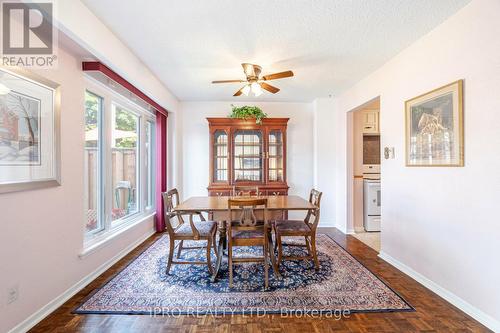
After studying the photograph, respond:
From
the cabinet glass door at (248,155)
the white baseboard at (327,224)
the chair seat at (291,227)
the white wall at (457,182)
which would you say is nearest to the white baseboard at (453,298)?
the white wall at (457,182)

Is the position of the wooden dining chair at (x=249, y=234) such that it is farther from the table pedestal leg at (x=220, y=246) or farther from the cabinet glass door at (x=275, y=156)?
the cabinet glass door at (x=275, y=156)

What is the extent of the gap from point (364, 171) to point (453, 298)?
261 cm

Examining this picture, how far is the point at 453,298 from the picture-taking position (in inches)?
82.2

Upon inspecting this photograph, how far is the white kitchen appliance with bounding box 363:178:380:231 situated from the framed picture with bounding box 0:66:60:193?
14.5 ft

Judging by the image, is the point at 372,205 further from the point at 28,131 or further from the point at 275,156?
the point at 28,131

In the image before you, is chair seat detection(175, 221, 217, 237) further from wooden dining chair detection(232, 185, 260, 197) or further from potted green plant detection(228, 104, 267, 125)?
potted green plant detection(228, 104, 267, 125)

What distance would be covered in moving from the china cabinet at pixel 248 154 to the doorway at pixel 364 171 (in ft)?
3.95

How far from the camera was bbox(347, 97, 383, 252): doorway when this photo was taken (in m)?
4.26

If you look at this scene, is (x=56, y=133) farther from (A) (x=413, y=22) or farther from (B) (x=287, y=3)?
(A) (x=413, y=22)

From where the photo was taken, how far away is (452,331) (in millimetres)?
A: 1746

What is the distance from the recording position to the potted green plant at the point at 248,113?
4.36 metres

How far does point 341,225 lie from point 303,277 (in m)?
2.19

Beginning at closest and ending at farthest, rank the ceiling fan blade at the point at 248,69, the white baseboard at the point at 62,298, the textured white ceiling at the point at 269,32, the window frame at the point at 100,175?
the white baseboard at the point at 62,298
the textured white ceiling at the point at 269,32
the ceiling fan blade at the point at 248,69
the window frame at the point at 100,175

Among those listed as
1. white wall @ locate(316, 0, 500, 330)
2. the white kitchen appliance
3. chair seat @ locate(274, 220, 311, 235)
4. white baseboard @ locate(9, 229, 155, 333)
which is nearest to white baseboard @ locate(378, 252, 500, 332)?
white wall @ locate(316, 0, 500, 330)
